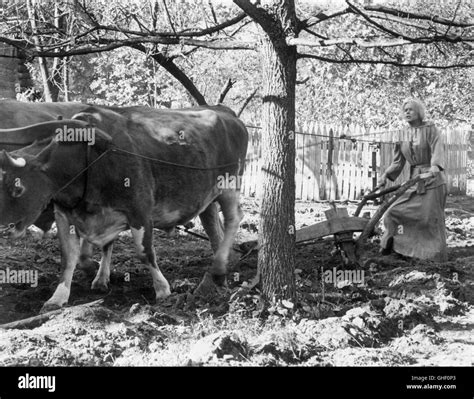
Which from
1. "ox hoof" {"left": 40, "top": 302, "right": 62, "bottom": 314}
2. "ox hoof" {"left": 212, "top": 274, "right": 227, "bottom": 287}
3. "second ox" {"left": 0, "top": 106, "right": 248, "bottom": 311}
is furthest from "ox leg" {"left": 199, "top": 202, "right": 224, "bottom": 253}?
"ox hoof" {"left": 40, "top": 302, "right": 62, "bottom": 314}

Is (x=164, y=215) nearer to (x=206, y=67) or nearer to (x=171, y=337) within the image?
(x=171, y=337)

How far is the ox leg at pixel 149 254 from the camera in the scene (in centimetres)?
816

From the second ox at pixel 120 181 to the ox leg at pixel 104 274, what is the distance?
0.01m

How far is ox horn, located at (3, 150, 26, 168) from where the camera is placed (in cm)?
725

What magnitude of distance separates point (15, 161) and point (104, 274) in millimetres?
1953

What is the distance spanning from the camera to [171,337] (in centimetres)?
640

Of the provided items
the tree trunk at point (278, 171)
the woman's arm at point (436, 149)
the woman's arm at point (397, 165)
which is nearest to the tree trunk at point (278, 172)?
the tree trunk at point (278, 171)

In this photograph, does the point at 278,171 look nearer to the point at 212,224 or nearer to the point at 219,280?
the point at 219,280

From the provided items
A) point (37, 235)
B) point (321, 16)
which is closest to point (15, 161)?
point (321, 16)

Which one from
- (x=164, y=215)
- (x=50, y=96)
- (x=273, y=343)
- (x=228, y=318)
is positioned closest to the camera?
(x=273, y=343)

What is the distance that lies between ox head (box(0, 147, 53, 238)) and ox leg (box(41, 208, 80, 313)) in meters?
0.46

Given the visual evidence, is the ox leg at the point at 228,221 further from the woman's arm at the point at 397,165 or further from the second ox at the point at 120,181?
the woman's arm at the point at 397,165

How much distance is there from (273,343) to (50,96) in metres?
7.98
